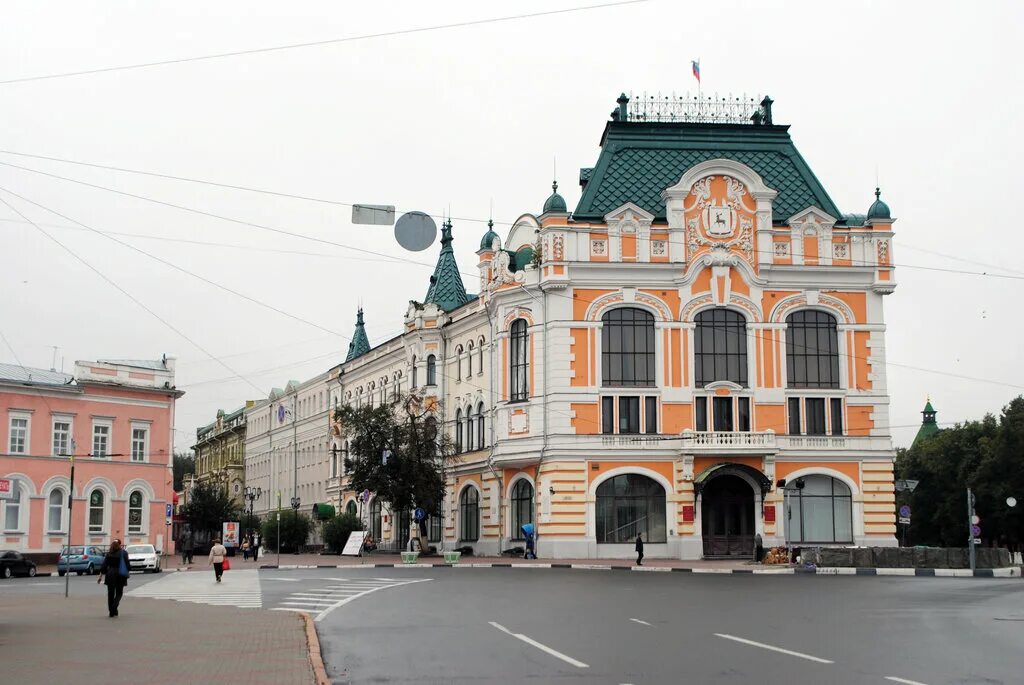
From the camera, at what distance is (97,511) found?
210 feet

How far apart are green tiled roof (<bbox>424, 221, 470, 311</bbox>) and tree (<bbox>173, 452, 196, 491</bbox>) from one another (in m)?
87.4

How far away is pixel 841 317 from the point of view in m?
56.5

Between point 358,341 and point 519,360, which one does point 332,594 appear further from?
point 358,341

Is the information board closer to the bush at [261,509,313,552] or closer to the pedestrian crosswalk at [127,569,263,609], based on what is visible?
the bush at [261,509,313,552]

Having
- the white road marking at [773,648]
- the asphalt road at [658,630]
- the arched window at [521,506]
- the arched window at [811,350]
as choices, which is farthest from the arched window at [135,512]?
the white road marking at [773,648]

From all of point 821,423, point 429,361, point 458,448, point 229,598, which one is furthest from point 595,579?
point 429,361

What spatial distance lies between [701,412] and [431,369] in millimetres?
20753

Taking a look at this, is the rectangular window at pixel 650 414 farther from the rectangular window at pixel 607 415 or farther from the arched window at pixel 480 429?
the arched window at pixel 480 429

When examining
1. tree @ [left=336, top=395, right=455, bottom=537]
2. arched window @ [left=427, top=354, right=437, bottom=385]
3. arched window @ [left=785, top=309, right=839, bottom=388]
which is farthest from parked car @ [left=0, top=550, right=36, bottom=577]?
arched window @ [left=785, top=309, right=839, bottom=388]

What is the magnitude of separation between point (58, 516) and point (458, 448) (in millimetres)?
21208

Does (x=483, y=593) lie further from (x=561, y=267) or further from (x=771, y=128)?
(x=771, y=128)

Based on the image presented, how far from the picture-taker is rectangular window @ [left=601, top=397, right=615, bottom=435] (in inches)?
2151

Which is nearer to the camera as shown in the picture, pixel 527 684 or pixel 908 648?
pixel 527 684

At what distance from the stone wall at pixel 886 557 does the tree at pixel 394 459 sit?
21834 millimetres
